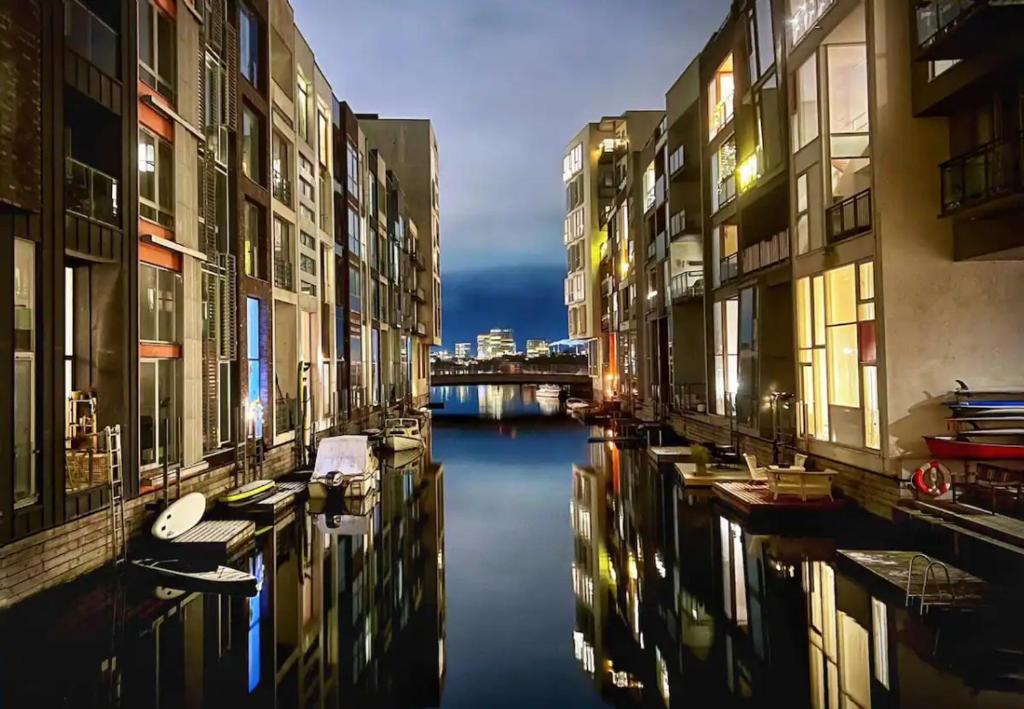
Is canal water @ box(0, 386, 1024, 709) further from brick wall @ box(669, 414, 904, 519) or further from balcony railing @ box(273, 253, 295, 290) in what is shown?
balcony railing @ box(273, 253, 295, 290)

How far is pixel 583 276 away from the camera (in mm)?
66875

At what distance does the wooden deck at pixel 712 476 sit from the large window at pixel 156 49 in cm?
1628

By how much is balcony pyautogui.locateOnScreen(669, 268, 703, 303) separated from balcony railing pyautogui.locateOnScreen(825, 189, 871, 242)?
45.6ft

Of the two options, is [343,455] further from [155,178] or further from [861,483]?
[861,483]

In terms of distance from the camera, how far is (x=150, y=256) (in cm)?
1531

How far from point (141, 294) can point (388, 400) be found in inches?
1297

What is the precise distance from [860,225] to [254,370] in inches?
675

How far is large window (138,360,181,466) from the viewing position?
15.0 m

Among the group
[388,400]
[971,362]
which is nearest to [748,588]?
[971,362]

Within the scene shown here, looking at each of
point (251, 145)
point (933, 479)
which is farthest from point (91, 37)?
point (933, 479)

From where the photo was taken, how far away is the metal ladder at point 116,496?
1246cm

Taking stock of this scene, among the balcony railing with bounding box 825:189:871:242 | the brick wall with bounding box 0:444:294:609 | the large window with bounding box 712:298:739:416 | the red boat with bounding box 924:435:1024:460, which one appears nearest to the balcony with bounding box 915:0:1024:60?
the balcony railing with bounding box 825:189:871:242

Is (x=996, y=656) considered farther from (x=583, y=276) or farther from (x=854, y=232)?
(x=583, y=276)

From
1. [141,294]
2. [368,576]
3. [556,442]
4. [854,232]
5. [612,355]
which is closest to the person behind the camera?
[368,576]
